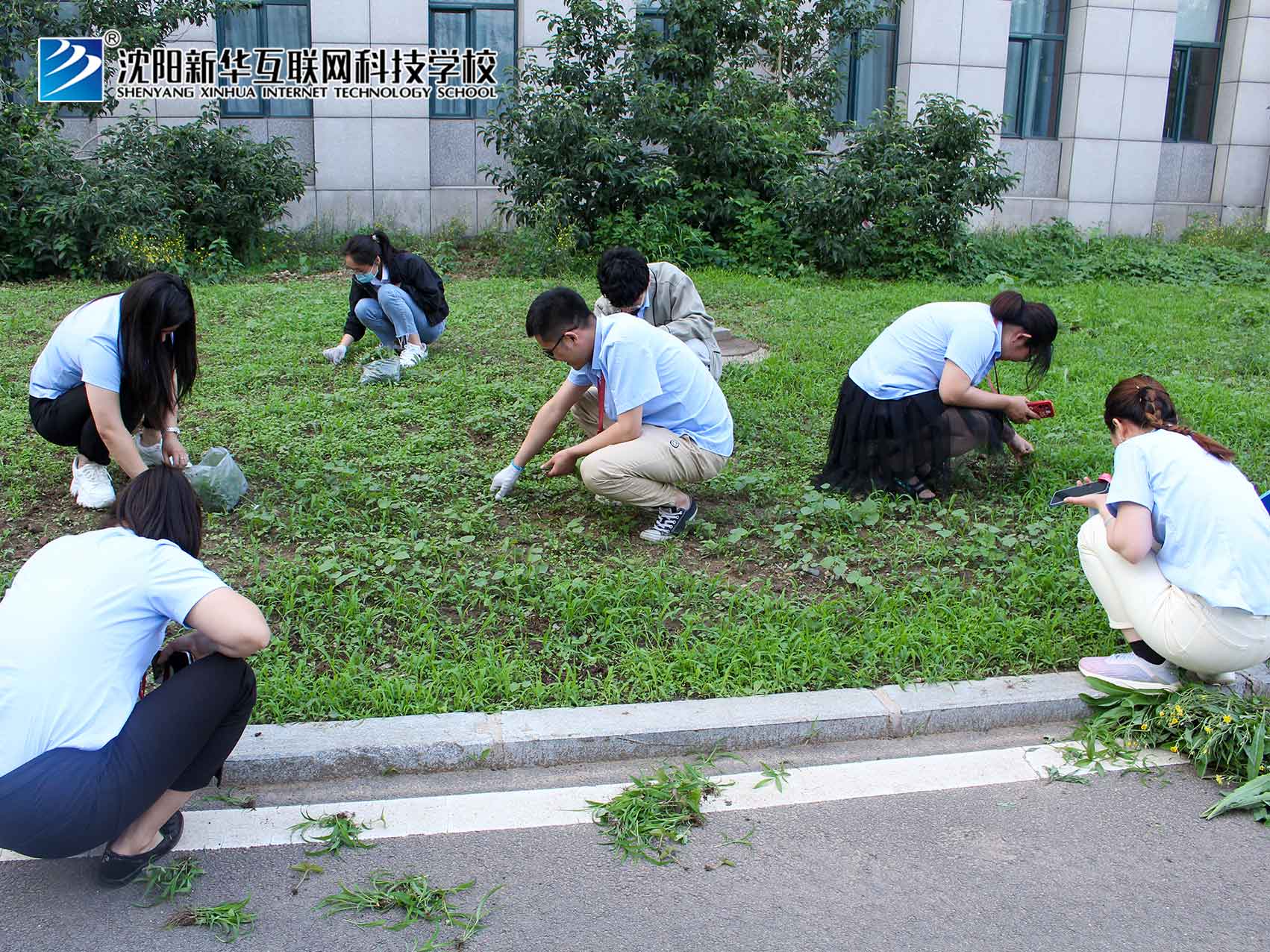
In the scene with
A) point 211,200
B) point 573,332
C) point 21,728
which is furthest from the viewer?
point 211,200

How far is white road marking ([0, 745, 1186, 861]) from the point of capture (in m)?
3.14

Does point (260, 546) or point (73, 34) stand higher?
point (73, 34)

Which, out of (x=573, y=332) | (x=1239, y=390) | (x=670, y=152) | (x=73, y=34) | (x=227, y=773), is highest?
(x=73, y=34)

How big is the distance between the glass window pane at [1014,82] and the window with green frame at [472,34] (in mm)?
6797

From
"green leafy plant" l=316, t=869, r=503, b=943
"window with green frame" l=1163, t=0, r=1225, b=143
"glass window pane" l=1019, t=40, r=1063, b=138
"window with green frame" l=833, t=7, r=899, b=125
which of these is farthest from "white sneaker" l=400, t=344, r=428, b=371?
"window with green frame" l=1163, t=0, r=1225, b=143

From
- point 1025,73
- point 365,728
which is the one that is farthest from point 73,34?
point 1025,73

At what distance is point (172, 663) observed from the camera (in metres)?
3.11

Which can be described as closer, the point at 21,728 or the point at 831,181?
the point at 21,728

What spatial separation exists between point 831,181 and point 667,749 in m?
9.58

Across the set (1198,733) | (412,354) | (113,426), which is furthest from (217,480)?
(1198,733)

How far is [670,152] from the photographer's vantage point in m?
12.4

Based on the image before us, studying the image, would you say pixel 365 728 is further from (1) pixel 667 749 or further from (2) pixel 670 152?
(2) pixel 670 152

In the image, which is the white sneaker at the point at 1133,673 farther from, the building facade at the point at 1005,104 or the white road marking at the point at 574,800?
the building facade at the point at 1005,104

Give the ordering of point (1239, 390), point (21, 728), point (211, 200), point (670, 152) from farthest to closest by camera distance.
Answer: point (670, 152), point (211, 200), point (1239, 390), point (21, 728)
